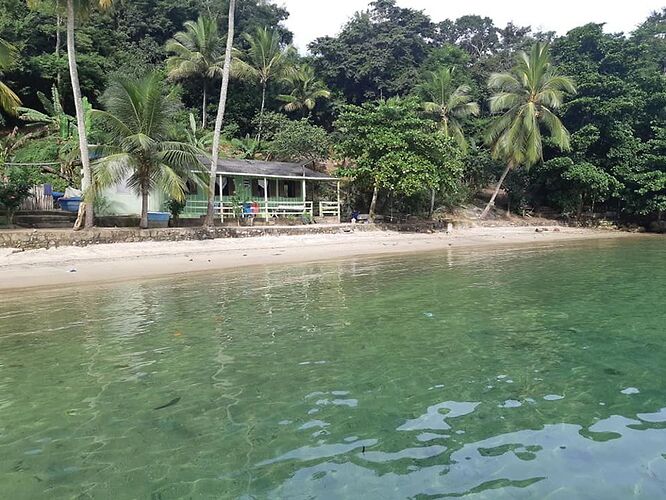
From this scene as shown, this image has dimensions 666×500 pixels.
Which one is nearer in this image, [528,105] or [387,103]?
[387,103]

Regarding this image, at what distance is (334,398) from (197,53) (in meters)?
37.2

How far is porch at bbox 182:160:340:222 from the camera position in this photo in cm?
2566

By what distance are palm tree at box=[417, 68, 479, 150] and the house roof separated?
34.8ft

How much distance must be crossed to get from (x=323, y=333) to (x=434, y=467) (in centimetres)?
423

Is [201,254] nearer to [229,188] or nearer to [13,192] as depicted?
[13,192]

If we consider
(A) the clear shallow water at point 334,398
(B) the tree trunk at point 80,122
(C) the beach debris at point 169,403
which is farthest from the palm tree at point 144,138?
(C) the beach debris at point 169,403

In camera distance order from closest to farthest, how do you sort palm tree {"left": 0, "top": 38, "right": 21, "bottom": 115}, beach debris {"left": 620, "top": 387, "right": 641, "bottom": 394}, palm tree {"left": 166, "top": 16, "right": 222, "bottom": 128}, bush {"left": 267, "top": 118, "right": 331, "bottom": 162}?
1. beach debris {"left": 620, "top": 387, "right": 641, "bottom": 394}
2. palm tree {"left": 0, "top": 38, "right": 21, "bottom": 115}
3. bush {"left": 267, "top": 118, "right": 331, "bottom": 162}
4. palm tree {"left": 166, "top": 16, "right": 222, "bottom": 128}

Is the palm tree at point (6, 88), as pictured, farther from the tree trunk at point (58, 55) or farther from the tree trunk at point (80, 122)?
the tree trunk at point (58, 55)

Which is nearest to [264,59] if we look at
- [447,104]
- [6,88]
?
[447,104]

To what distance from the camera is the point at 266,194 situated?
1057 inches

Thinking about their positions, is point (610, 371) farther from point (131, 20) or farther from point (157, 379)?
point (131, 20)

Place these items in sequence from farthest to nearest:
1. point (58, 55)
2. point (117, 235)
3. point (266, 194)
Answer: point (58, 55)
point (266, 194)
point (117, 235)

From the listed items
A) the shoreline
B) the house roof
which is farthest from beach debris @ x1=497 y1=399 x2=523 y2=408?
the house roof

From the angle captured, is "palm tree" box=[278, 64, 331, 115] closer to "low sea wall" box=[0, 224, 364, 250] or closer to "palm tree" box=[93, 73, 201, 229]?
"low sea wall" box=[0, 224, 364, 250]
